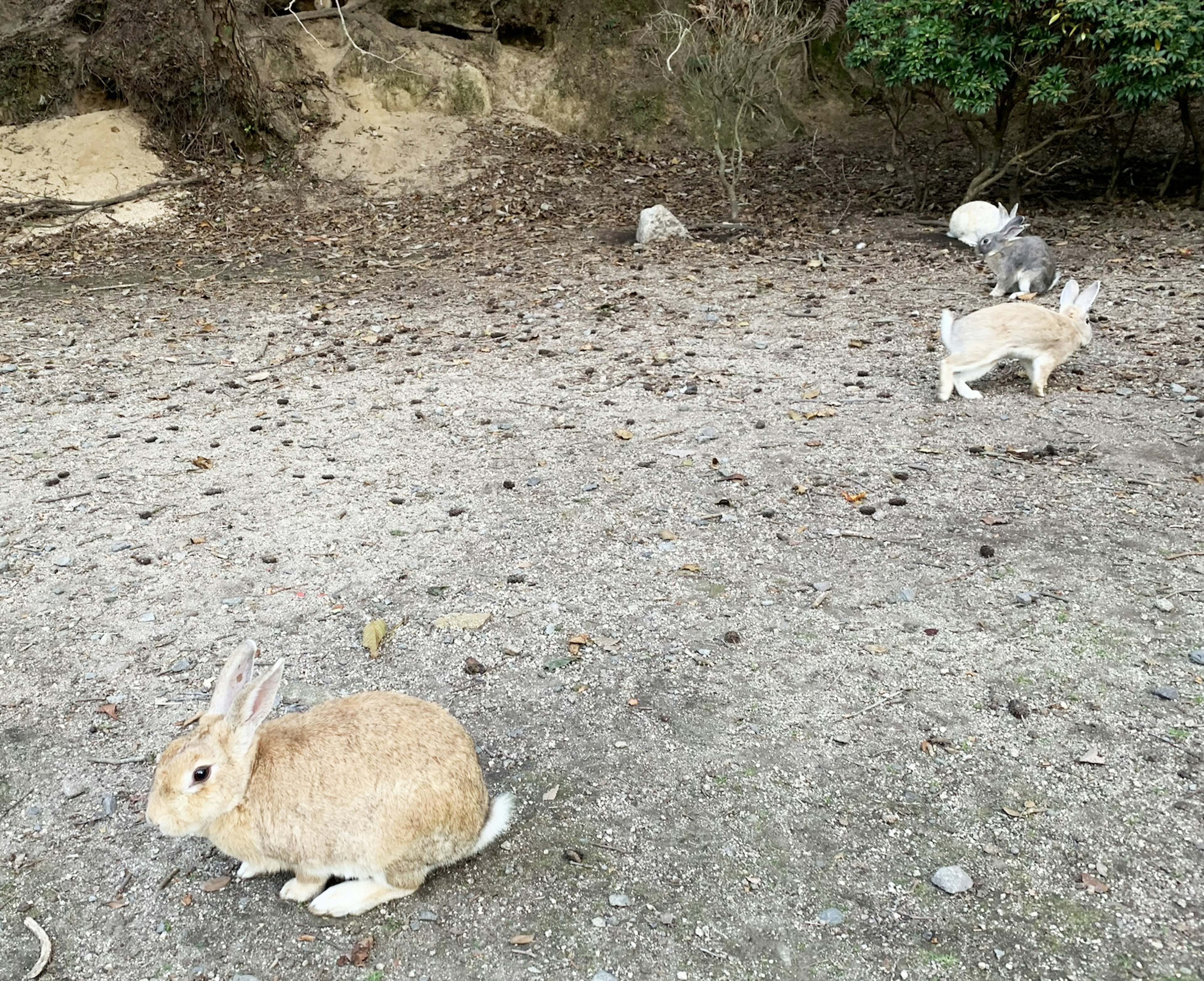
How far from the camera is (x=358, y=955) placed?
8.95 ft

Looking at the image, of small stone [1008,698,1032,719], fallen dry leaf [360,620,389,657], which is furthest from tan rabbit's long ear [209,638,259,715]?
small stone [1008,698,1032,719]

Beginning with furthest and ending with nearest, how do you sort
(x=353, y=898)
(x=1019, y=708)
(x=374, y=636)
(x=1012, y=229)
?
(x=1012, y=229) → (x=374, y=636) → (x=1019, y=708) → (x=353, y=898)

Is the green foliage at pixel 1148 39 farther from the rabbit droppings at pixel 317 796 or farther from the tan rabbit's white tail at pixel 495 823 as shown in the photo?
the rabbit droppings at pixel 317 796

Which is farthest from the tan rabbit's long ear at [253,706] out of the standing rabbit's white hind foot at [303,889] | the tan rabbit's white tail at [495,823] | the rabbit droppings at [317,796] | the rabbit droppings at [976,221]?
the rabbit droppings at [976,221]

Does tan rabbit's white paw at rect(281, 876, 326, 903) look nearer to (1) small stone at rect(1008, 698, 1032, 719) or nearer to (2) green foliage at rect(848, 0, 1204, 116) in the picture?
(1) small stone at rect(1008, 698, 1032, 719)

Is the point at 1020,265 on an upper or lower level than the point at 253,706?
lower

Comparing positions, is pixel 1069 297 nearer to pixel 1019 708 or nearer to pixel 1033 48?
pixel 1019 708

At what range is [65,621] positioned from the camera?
173 inches

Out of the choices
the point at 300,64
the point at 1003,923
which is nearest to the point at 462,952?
the point at 1003,923

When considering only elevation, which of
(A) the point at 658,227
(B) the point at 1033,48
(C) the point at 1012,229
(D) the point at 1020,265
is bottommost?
(A) the point at 658,227

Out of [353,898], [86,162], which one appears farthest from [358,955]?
[86,162]

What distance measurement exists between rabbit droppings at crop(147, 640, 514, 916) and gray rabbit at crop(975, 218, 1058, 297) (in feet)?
24.2

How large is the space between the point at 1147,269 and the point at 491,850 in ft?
28.0

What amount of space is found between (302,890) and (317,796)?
0.34 metres
